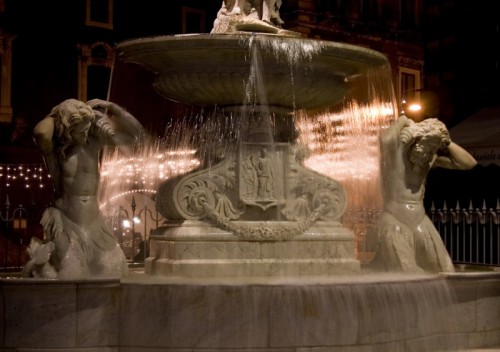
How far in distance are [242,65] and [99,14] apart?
25156mm

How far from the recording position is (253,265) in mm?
8984

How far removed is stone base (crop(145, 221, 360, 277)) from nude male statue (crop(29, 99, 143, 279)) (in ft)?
1.81

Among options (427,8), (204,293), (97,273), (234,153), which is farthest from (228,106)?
(427,8)

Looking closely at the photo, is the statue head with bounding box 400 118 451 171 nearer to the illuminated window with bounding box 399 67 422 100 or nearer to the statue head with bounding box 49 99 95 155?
the statue head with bounding box 49 99 95 155

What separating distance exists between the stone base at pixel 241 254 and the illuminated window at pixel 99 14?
24859mm

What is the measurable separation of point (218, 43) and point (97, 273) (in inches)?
87.2

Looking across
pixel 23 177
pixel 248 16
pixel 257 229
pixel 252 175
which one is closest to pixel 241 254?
pixel 257 229

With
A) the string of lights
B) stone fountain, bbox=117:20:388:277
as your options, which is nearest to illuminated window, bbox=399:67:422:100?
the string of lights

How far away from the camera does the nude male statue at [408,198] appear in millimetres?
9531

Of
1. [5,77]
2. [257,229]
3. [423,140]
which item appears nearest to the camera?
[257,229]

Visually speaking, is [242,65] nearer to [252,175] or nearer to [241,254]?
[252,175]

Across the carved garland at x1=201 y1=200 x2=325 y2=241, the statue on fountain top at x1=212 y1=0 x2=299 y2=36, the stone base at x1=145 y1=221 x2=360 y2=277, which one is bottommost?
the stone base at x1=145 y1=221 x2=360 y2=277

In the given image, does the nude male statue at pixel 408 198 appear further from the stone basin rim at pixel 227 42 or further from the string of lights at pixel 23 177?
the string of lights at pixel 23 177

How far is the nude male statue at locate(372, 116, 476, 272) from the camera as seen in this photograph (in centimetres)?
953
